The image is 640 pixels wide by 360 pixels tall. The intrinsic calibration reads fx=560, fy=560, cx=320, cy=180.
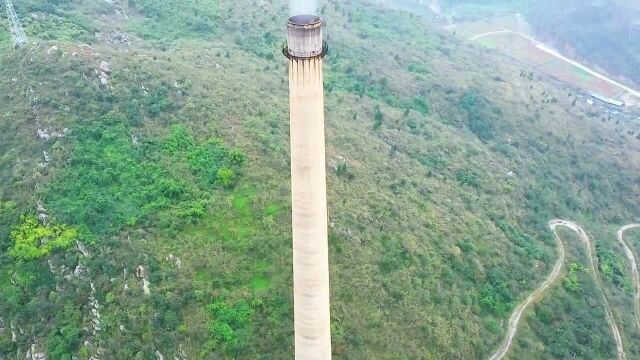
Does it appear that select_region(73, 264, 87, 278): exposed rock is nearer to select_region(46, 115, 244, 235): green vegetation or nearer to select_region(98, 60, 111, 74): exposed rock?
select_region(46, 115, 244, 235): green vegetation

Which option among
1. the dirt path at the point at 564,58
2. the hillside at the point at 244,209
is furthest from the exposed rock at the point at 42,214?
the dirt path at the point at 564,58

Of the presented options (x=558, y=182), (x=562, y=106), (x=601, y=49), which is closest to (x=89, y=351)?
(x=558, y=182)

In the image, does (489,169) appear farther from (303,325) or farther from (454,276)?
(303,325)

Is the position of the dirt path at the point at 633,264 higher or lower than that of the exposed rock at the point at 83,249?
lower

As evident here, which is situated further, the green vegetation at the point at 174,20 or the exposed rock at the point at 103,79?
the green vegetation at the point at 174,20

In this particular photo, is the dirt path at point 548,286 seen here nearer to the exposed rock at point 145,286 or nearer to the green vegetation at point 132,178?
the green vegetation at point 132,178

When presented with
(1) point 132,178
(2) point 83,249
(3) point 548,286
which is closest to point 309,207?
(2) point 83,249
